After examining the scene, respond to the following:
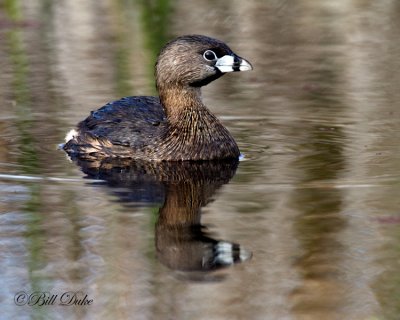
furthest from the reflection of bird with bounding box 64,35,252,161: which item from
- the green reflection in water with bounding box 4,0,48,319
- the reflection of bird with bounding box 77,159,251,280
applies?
the green reflection in water with bounding box 4,0,48,319

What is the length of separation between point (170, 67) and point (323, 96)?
2.60 m

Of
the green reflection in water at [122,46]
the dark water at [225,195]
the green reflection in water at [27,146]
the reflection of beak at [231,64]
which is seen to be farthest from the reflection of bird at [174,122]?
the green reflection in water at [122,46]

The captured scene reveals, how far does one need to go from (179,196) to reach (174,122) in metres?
1.78

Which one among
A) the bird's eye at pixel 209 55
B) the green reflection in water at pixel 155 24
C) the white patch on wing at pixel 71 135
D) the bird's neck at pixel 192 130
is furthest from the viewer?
the green reflection in water at pixel 155 24

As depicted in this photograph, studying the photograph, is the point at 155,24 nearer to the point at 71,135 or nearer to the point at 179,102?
the point at 71,135

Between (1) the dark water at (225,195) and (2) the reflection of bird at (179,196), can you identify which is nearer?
(1) the dark water at (225,195)

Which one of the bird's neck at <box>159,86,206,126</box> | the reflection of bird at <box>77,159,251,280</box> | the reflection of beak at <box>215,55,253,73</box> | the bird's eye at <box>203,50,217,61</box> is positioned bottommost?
the reflection of bird at <box>77,159,251,280</box>

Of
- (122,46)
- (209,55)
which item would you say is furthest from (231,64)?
(122,46)

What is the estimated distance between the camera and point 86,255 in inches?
269

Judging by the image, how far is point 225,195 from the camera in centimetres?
851

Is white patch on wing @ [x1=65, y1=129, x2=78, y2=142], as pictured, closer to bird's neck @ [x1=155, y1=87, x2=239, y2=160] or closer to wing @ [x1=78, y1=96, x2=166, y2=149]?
wing @ [x1=78, y1=96, x2=166, y2=149]

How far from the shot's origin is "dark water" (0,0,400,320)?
6090mm

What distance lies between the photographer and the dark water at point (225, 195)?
6090 millimetres

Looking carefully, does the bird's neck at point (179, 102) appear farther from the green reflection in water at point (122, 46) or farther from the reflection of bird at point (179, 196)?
the green reflection in water at point (122, 46)
